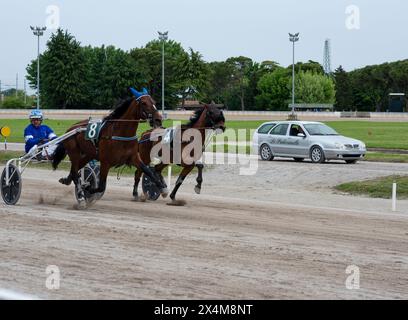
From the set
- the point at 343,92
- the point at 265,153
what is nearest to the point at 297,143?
the point at 265,153

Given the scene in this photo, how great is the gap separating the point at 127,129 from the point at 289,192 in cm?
588

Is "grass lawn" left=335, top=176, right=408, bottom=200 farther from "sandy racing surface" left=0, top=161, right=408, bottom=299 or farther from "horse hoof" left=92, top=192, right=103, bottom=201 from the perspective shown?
"horse hoof" left=92, top=192, right=103, bottom=201

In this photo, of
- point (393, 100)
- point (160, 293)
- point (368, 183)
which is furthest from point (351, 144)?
point (393, 100)

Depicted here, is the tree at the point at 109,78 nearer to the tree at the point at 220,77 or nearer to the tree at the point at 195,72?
the tree at the point at 195,72

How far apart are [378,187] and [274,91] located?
93655 millimetres

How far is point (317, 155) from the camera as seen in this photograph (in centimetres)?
2505

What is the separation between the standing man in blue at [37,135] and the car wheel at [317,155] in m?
11.9

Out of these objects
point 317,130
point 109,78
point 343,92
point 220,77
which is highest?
point 220,77

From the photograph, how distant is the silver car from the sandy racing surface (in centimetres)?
791

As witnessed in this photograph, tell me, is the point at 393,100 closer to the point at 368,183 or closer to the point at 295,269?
the point at 368,183

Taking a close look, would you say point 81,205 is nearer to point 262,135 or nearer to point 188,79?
point 262,135

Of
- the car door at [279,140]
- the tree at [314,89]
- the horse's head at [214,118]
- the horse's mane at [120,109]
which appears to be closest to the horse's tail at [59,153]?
the horse's mane at [120,109]

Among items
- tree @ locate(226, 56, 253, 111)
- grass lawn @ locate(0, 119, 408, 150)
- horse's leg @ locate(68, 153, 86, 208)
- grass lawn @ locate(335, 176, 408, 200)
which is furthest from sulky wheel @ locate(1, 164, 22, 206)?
tree @ locate(226, 56, 253, 111)
